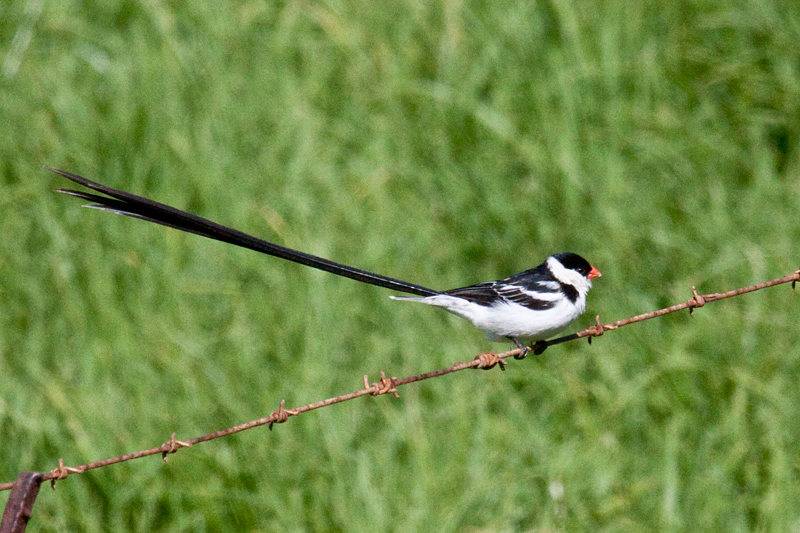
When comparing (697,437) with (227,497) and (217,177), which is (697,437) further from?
(217,177)

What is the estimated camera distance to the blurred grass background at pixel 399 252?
14.9ft

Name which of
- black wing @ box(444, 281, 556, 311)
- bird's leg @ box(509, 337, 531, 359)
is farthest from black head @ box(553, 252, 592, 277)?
bird's leg @ box(509, 337, 531, 359)

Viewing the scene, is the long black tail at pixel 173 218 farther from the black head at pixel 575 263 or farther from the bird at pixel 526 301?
the black head at pixel 575 263

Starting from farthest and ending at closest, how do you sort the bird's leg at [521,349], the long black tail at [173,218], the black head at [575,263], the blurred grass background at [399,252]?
the blurred grass background at [399,252] < the black head at [575,263] < the bird's leg at [521,349] < the long black tail at [173,218]

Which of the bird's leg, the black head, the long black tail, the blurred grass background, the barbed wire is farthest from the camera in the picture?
the blurred grass background

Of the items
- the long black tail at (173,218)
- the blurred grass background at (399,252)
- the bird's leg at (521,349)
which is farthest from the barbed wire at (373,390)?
the blurred grass background at (399,252)

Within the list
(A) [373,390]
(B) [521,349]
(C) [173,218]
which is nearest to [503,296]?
(B) [521,349]

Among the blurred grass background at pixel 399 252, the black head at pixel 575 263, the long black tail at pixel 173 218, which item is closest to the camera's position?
the long black tail at pixel 173 218

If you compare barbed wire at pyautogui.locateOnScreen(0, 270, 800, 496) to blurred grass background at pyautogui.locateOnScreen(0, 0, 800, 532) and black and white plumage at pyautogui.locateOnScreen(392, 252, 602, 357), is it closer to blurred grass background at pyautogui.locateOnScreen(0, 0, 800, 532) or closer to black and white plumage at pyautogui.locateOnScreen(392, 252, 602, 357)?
black and white plumage at pyautogui.locateOnScreen(392, 252, 602, 357)

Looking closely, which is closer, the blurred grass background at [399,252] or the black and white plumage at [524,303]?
the black and white plumage at [524,303]

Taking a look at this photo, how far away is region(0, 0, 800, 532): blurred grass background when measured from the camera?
455 centimetres

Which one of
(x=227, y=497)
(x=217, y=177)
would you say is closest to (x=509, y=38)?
(x=217, y=177)

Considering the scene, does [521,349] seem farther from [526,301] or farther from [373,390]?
[373,390]

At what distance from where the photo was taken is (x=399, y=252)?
18.7ft
